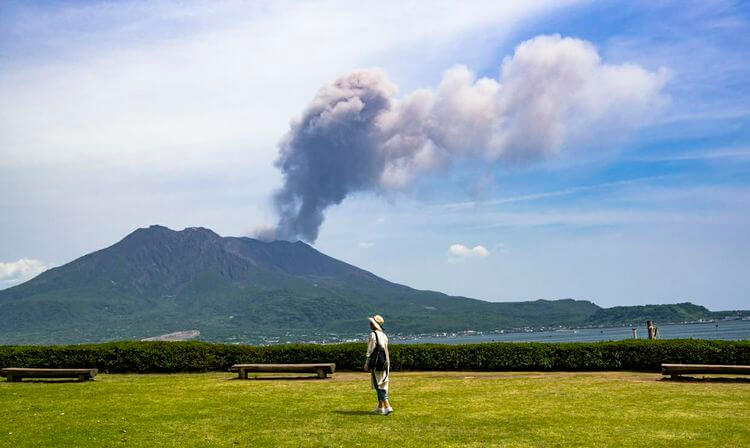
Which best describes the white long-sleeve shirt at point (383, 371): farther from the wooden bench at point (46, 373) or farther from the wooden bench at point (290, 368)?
the wooden bench at point (46, 373)

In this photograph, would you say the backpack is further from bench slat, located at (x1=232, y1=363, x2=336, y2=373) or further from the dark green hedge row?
the dark green hedge row

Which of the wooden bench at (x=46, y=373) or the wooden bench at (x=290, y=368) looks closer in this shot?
the wooden bench at (x=46, y=373)

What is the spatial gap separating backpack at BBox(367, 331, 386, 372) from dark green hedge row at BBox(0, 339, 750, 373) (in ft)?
38.3

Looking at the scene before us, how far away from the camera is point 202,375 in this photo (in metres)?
29.1

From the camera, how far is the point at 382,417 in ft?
57.4

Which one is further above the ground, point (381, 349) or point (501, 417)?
point (381, 349)

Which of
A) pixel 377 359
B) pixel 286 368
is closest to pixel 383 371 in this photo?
pixel 377 359

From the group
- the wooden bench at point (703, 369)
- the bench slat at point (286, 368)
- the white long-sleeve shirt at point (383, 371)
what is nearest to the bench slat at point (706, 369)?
the wooden bench at point (703, 369)

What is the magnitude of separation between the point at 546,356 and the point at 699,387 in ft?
25.2

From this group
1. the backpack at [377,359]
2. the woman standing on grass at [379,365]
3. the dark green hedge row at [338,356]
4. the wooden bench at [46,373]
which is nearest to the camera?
the woman standing on grass at [379,365]

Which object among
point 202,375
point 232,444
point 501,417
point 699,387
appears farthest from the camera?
point 202,375

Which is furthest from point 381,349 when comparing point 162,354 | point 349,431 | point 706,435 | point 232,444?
point 162,354

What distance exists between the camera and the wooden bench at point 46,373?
83.5ft

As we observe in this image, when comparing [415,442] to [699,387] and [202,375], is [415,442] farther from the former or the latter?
[202,375]
